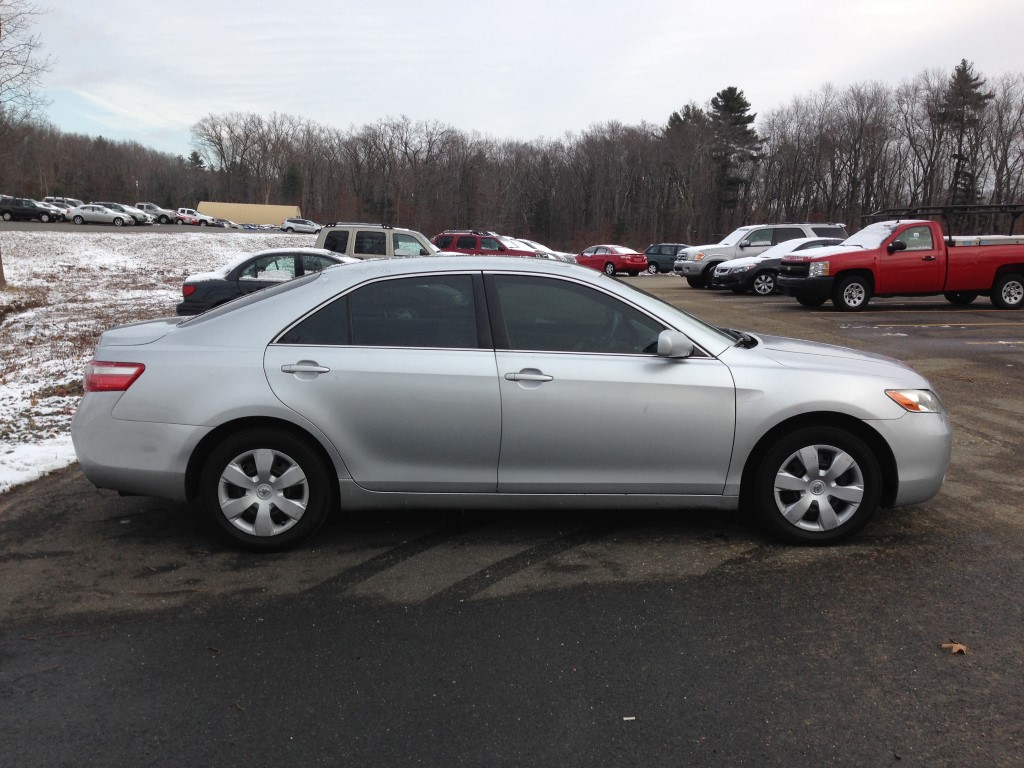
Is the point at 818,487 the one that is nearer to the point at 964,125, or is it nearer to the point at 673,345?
the point at 673,345

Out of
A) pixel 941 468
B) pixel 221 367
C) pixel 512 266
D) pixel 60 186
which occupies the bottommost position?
pixel 941 468

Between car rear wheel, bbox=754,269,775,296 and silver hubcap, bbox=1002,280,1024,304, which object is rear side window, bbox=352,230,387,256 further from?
silver hubcap, bbox=1002,280,1024,304

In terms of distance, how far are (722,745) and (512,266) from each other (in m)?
2.83

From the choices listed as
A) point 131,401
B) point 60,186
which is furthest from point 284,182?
point 131,401

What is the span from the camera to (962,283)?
57.7 feet

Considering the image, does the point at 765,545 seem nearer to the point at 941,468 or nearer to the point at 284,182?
the point at 941,468

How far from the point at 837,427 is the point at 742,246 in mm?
23656

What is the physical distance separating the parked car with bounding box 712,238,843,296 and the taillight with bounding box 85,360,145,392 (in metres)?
20.8

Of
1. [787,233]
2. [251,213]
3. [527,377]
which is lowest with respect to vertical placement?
[527,377]

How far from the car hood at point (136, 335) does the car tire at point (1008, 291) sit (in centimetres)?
1831

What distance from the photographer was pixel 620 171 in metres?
108

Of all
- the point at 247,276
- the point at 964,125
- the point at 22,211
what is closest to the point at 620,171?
the point at 964,125

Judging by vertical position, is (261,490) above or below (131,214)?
below

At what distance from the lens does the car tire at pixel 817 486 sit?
442 centimetres
